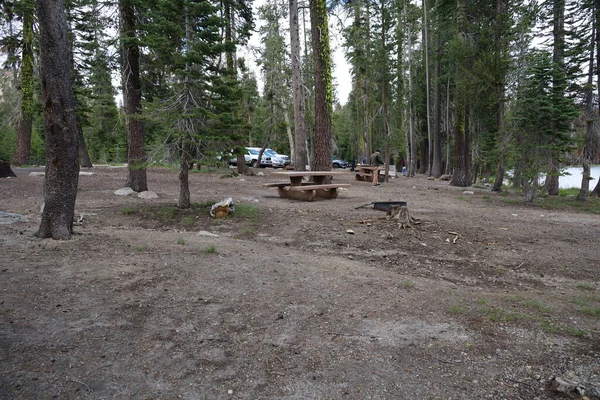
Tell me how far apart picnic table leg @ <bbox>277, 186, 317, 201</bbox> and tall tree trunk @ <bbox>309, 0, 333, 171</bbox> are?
1601mm

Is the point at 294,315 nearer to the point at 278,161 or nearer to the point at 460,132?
the point at 460,132

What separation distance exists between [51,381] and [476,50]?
1866 centimetres

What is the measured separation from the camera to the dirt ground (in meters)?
2.61

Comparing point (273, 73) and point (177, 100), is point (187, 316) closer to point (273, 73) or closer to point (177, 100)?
point (177, 100)

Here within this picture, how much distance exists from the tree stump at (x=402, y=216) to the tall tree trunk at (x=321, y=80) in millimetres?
4748

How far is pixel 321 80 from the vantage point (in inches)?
497

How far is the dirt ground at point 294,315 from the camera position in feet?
8.57

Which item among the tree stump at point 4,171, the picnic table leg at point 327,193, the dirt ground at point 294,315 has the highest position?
the tree stump at point 4,171

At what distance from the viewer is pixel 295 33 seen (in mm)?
14398

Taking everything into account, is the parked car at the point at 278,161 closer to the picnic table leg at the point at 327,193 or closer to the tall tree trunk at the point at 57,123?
the picnic table leg at the point at 327,193

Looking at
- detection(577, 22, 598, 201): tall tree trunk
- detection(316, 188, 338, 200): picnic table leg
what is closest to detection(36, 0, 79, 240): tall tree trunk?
detection(316, 188, 338, 200): picnic table leg

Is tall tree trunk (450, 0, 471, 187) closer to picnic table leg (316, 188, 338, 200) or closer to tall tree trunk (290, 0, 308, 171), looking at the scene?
tall tree trunk (290, 0, 308, 171)

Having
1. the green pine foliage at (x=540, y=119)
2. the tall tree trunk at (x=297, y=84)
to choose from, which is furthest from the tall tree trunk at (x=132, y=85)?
the green pine foliage at (x=540, y=119)

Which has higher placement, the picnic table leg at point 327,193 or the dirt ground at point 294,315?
the picnic table leg at point 327,193
